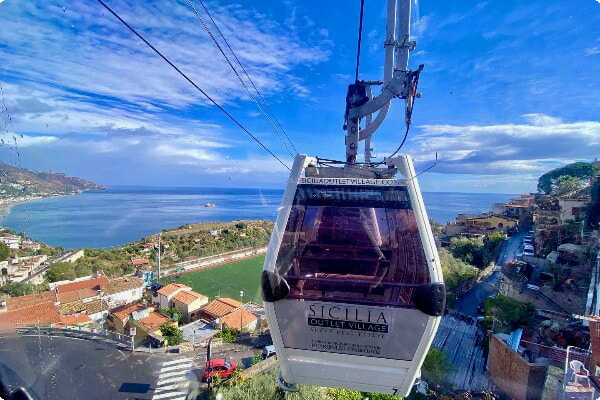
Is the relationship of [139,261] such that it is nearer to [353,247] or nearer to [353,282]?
[353,247]

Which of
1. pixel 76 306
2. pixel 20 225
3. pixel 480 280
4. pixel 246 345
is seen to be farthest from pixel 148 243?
pixel 480 280

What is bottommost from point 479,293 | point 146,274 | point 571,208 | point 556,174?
point 146,274

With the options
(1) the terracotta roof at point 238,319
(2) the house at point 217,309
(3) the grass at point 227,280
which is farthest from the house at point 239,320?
(3) the grass at point 227,280

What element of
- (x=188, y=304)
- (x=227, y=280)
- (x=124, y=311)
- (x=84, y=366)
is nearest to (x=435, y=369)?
(x=84, y=366)

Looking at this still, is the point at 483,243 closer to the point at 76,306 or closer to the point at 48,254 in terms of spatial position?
the point at 76,306

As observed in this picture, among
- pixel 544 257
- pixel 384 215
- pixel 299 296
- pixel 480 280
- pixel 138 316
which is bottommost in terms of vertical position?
pixel 138 316

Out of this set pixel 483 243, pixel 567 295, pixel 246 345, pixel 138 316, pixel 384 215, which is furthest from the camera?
pixel 483 243
